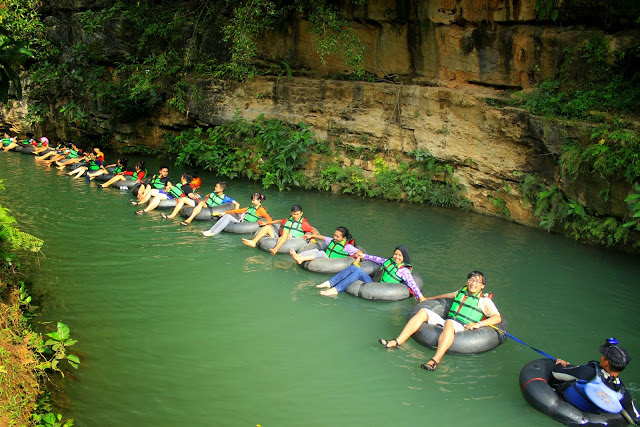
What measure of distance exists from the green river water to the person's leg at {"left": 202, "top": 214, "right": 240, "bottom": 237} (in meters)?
0.18

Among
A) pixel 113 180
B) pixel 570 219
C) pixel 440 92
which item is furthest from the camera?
pixel 113 180

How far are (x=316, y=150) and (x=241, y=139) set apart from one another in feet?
8.61

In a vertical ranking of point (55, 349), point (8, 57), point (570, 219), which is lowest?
point (55, 349)

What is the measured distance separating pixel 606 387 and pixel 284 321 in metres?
3.80

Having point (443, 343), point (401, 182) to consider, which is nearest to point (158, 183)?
point (401, 182)

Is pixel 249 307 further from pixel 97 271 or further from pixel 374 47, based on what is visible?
pixel 374 47


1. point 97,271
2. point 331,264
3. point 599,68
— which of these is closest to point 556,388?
point 331,264

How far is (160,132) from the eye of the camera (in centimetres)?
1923

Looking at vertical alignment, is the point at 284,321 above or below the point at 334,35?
below

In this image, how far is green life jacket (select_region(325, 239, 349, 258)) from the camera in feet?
29.5

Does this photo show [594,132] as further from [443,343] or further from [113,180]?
[113,180]

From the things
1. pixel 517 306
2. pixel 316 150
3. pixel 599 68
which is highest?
pixel 599 68

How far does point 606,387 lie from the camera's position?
5094 mm

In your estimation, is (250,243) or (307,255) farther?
(250,243)
